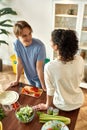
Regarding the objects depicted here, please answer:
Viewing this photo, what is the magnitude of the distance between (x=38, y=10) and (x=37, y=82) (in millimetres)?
1716

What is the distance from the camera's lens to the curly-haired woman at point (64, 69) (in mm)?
1020

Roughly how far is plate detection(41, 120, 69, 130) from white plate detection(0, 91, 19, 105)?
39 centimetres

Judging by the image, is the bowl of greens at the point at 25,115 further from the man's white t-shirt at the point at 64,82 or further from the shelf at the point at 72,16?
the shelf at the point at 72,16

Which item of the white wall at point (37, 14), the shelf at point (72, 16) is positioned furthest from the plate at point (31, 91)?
the white wall at point (37, 14)

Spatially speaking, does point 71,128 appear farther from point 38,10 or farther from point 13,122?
point 38,10

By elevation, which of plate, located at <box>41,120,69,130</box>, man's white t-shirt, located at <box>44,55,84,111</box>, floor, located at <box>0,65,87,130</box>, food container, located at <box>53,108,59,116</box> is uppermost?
man's white t-shirt, located at <box>44,55,84,111</box>

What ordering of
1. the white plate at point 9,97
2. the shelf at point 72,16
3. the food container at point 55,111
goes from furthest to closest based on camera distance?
1. the shelf at point 72,16
2. the white plate at point 9,97
3. the food container at point 55,111

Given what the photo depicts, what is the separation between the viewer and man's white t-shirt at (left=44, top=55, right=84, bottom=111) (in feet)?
3.36

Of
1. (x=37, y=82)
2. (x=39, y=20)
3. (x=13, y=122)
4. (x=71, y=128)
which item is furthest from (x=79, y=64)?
(x=39, y=20)

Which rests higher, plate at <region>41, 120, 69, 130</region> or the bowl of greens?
the bowl of greens

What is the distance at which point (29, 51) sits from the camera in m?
1.53

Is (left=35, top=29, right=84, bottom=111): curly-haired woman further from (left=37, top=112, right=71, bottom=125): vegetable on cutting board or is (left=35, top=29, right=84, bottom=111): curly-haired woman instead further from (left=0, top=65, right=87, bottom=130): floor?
(left=0, top=65, right=87, bottom=130): floor

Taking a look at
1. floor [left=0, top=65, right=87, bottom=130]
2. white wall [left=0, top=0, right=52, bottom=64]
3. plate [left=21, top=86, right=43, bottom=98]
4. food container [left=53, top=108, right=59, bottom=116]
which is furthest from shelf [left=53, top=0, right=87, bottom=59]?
food container [left=53, top=108, right=59, bottom=116]

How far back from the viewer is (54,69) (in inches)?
40.1
